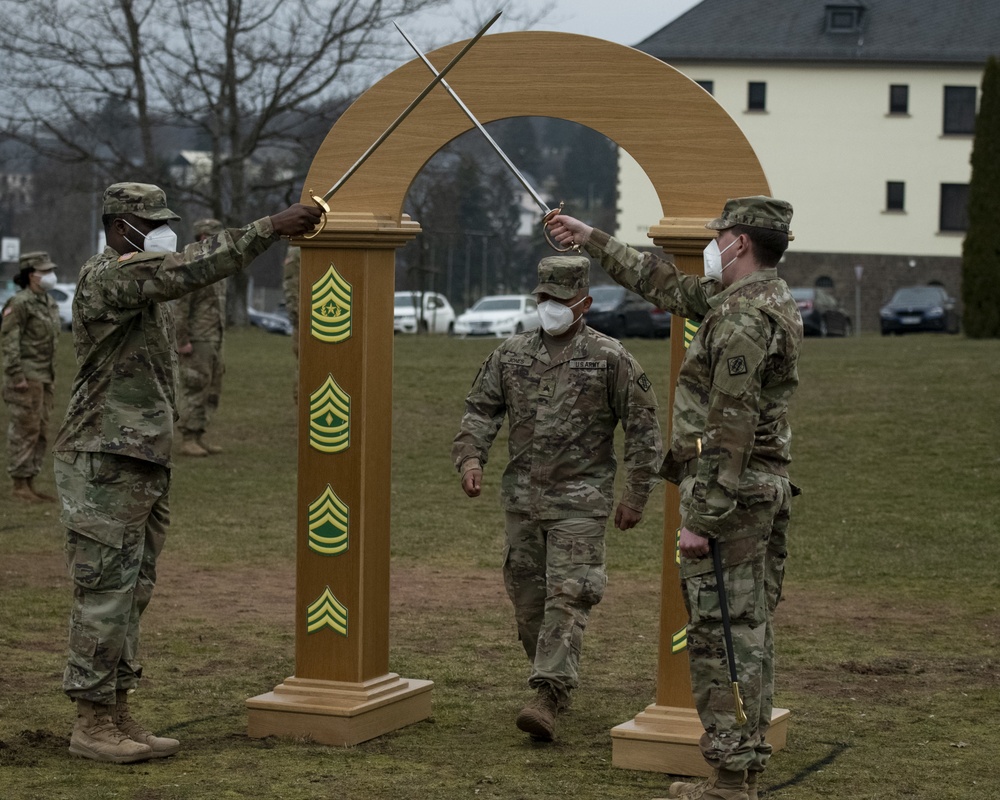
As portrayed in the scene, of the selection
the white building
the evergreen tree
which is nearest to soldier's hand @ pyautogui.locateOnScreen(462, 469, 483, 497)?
the evergreen tree

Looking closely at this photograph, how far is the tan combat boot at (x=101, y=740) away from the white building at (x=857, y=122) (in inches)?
1917

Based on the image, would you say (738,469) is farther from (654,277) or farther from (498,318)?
(498,318)

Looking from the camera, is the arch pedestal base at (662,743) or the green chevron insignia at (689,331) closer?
the arch pedestal base at (662,743)

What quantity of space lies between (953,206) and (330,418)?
167ft

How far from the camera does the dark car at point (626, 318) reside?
35156 mm

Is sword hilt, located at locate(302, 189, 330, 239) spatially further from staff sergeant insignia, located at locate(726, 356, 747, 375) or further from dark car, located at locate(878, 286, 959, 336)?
dark car, located at locate(878, 286, 959, 336)

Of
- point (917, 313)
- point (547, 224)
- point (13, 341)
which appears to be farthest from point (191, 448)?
point (917, 313)

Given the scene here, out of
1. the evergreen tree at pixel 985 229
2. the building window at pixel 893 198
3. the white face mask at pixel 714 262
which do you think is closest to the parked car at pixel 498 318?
the evergreen tree at pixel 985 229

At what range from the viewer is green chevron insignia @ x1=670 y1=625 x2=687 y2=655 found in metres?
6.71

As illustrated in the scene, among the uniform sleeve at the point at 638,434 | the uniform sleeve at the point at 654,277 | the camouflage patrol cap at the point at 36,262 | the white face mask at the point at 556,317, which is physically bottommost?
the uniform sleeve at the point at 638,434

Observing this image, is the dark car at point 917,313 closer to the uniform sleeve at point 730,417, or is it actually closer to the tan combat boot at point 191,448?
the tan combat boot at point 191,448

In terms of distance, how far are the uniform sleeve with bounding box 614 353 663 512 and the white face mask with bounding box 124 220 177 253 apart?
2.00m

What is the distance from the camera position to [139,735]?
21.7 ft

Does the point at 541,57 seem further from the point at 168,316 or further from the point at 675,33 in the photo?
the point at 675,33
